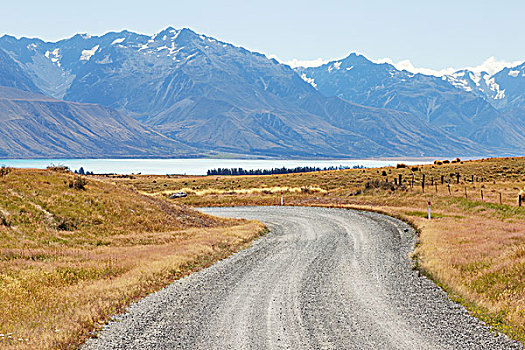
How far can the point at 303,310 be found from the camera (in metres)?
12.1

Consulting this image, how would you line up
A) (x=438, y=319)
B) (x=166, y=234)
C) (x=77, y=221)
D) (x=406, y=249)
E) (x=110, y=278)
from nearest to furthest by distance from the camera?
(x=438, y=319) < (x=110, y=278) < (x=406, y=249) < (x=77, y=221) < (x=166, y=234)

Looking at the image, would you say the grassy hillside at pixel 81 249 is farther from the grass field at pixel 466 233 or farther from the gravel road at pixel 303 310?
the grass field at pixel 466 233

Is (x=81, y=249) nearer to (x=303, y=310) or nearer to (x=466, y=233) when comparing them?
(x=303, y=310)

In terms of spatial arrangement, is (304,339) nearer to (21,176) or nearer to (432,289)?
(432,289)

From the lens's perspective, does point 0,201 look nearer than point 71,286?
No

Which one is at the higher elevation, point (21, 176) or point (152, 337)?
point (21, 176)

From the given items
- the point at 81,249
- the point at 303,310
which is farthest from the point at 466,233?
the point at 81,249

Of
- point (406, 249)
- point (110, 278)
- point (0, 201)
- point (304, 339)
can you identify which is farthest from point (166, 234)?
point (304, 339)

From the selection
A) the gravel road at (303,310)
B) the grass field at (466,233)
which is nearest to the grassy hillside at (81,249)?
the gravel road at (303,310)

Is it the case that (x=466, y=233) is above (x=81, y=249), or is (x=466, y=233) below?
above

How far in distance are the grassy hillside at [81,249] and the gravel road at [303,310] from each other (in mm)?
934

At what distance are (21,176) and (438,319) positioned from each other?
25328 millimetres

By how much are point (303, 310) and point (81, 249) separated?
12.1 m

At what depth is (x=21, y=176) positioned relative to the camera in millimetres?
28266
